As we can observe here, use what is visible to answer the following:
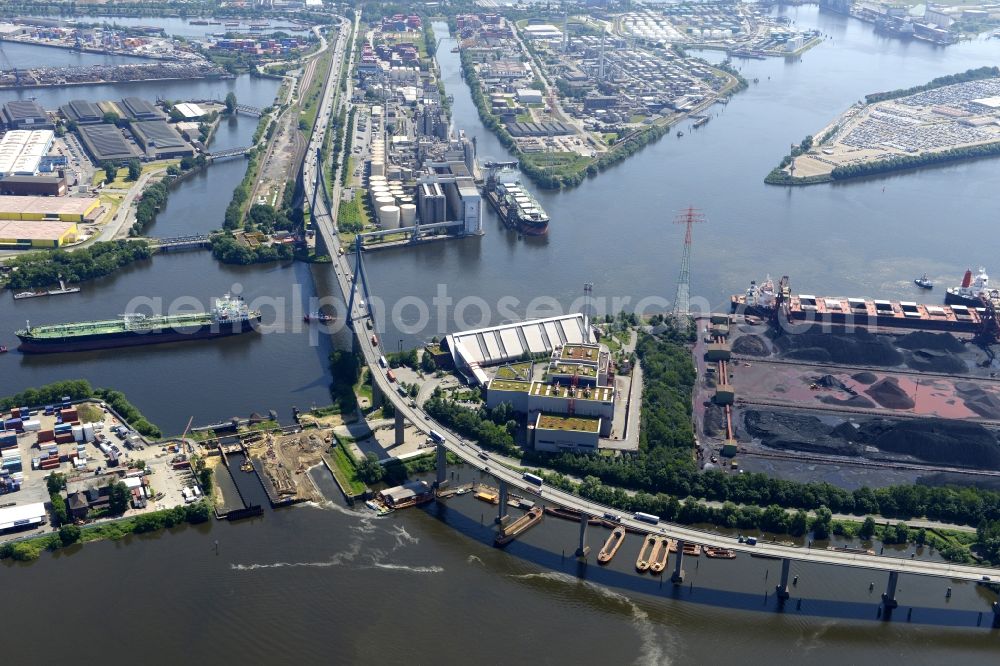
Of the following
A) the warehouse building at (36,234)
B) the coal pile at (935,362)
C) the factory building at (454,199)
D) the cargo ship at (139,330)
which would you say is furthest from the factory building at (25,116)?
the coal pile at (935,362)

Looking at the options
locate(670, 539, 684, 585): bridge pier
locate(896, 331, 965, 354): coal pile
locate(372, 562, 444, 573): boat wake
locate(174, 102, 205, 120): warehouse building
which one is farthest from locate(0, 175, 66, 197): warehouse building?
locate(896, 331, 965, 354): coal pile

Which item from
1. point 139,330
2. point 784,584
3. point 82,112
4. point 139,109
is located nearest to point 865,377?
point 784,584

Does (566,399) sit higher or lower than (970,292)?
lower

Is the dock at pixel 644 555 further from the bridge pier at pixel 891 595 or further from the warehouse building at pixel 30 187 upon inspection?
the warehouse building at pixel 30 187

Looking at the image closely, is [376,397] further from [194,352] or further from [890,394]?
[890,394]

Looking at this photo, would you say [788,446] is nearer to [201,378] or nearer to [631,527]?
[631,527]

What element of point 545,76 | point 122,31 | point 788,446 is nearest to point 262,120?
point 545,76

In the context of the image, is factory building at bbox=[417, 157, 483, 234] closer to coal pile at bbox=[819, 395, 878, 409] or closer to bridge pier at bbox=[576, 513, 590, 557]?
coal pile at bbox=[819, 395, 878, 409]
